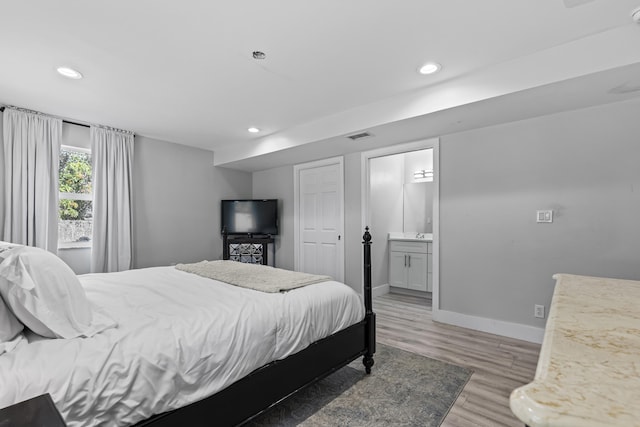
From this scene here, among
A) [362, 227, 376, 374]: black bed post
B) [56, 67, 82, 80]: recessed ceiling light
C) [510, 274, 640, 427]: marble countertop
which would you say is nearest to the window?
[56, 67, 82, 80]: recessed ceiling light

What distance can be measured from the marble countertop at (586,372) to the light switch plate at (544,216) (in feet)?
7.06

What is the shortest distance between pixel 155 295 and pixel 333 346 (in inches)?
50.2

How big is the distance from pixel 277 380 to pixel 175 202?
3852 mm

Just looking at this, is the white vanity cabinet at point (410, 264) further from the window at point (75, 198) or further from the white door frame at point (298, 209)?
the window at point (75, 198)

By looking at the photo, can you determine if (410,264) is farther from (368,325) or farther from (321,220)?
(368,325)

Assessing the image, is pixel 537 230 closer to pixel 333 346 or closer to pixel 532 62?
pixel 532 62

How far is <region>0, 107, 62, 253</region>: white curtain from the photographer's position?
3.34 metres

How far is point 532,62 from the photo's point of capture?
233 centimetres

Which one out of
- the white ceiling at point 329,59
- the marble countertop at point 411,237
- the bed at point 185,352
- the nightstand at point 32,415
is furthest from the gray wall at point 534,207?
the nightstand at point 32,415

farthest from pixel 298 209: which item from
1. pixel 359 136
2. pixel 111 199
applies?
pixel 111 199

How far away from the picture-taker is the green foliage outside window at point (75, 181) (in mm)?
3844

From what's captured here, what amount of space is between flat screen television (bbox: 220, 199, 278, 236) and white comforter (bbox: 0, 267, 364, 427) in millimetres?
3049

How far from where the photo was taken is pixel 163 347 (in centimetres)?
138

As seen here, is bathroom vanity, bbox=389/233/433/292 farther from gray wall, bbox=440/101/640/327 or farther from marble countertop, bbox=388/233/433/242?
gray wall, bbox=440/101/640/327
